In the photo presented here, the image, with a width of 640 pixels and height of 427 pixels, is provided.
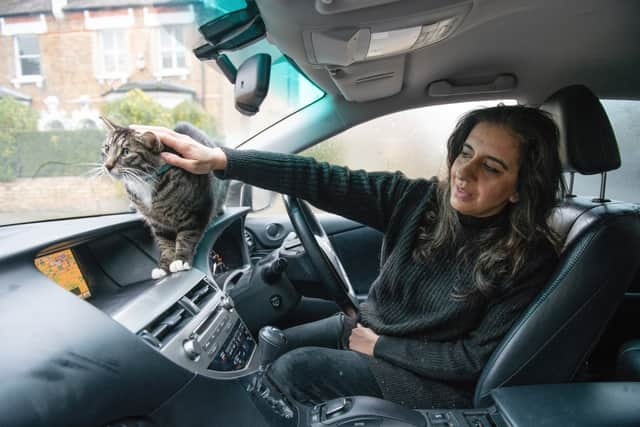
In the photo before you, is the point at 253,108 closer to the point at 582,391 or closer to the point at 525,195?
the point at 525,195

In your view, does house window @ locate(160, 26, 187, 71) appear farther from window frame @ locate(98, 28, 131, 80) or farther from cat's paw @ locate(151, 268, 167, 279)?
cat's paw @ locate(151, 268, 167, 279)

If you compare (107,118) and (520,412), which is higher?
(107,118)

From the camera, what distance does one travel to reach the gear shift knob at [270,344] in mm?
1569

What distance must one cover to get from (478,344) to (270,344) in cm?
67

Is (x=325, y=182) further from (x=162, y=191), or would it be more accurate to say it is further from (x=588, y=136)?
(x=588, y=136)

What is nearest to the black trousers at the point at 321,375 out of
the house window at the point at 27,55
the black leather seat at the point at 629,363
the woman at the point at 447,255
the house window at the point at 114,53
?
the woman at the point at 447,255

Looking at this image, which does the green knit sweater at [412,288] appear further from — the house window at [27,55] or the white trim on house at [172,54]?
the house window at [27,55]

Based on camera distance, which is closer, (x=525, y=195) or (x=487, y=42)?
(x=525, y=195)

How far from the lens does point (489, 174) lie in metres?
1.42

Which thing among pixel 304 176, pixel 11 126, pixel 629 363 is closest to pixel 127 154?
pixel 11 126

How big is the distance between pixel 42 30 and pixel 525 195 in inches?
70.0

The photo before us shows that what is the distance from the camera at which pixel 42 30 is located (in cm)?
170

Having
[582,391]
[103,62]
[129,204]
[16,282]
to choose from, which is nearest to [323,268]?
[129,204]

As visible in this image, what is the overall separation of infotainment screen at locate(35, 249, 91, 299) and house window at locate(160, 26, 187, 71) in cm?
91
